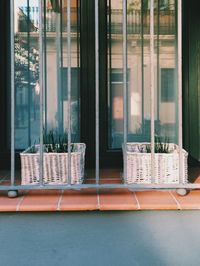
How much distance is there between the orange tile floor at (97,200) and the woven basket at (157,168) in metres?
0.08

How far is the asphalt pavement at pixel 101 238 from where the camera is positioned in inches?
86.7

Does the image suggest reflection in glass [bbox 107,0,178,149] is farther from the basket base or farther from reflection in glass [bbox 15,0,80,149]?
the basket base

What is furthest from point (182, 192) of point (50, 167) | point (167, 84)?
Result: point (167, 84)

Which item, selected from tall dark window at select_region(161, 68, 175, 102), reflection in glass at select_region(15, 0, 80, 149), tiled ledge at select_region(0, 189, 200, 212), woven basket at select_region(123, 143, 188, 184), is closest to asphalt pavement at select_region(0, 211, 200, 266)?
tiled ledge at select_region(0, 189, 200, 212)

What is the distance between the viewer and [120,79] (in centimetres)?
355

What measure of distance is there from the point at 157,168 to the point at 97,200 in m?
0.45

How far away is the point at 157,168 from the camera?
281 centimetres

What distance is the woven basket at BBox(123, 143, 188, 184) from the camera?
2.79 metres

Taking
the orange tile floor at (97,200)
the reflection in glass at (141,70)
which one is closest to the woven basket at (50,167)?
the orange tile floor at (97,200)

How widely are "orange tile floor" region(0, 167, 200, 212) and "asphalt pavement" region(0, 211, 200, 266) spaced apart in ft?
0.21

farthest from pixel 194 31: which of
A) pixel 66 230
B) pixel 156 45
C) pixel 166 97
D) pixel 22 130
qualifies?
pixel 66 230

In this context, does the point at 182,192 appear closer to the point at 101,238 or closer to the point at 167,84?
the point at 101,238

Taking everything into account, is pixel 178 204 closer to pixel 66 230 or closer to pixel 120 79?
pixel 66 230

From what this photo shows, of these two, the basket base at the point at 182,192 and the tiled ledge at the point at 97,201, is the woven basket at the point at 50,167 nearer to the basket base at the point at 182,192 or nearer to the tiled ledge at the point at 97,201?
the tiled ledge at the point at 97,201
